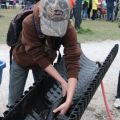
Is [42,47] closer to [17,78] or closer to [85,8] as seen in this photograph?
[17,78]

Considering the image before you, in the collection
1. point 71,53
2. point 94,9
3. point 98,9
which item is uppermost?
point 71,53

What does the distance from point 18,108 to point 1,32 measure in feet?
32.5

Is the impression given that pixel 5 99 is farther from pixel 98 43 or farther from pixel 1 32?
pixel 1 32

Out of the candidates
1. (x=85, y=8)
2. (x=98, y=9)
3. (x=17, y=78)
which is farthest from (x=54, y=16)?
(x=98, y=9)

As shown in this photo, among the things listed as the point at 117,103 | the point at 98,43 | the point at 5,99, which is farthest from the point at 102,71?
the point at 98,43

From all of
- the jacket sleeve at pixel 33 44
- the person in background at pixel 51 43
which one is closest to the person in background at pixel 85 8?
the person in background at pixel 51 43

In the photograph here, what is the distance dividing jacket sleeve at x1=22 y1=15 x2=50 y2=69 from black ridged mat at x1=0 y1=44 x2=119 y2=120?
385 mm

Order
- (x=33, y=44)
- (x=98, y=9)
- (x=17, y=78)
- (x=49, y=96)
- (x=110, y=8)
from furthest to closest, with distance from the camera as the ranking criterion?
(x=98, y=9)
(x=110, y=8)
(x=49, y=96)
(x=17, y=78)
(x=33, y=44)

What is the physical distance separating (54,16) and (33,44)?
0.33 meters

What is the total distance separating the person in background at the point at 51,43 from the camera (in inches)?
122

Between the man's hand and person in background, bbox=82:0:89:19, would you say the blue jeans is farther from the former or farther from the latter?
person in background, bbox=82:0:89:19

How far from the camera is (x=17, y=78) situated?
13.0ft

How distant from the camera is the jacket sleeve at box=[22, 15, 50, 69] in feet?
10.8

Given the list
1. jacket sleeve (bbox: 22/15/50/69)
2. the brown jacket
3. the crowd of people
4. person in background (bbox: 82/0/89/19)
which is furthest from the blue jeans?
person in background (bbox: 82/0/89/19)
